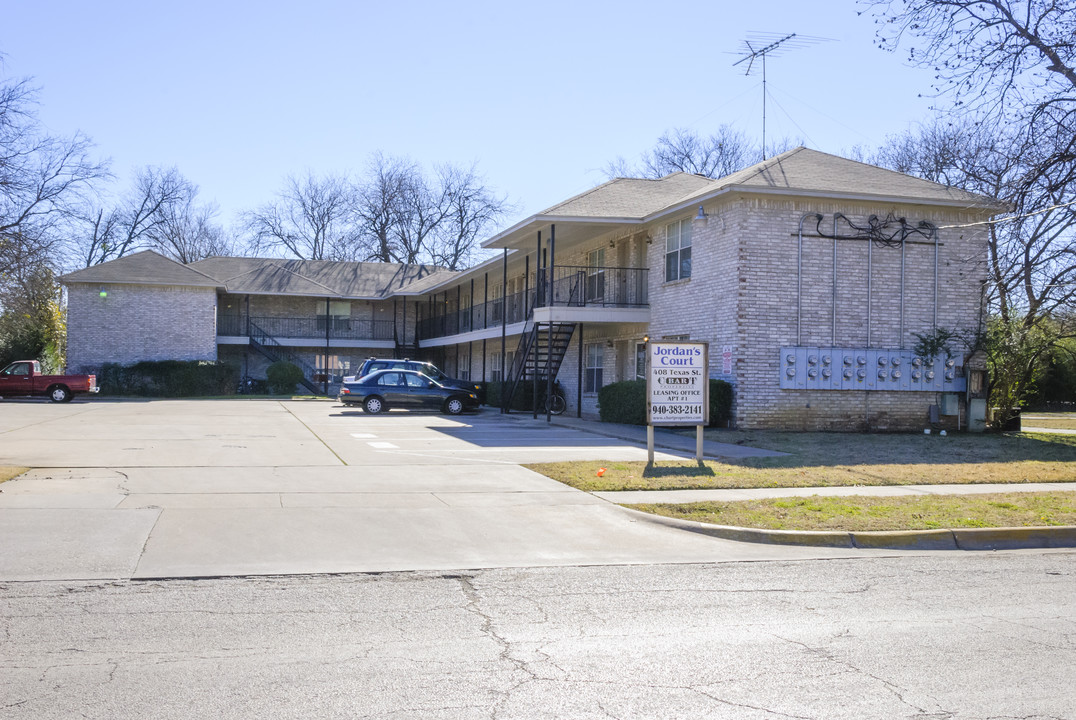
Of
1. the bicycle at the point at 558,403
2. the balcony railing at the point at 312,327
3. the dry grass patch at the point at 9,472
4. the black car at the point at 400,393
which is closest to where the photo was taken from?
the dry grass patch at the point at 9,472

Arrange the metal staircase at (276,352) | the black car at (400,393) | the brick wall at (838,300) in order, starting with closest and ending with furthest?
the brick wall at (838,300), the black car at (400,393), the metal staircase at (276,352)

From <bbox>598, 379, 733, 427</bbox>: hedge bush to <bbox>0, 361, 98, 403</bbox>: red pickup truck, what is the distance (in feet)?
73.0

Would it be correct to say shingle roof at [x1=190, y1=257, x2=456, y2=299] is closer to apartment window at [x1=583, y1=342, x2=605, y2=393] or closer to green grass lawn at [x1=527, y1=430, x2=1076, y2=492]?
apartment window at [x1=583, y1=342, x2=605, y2=393]

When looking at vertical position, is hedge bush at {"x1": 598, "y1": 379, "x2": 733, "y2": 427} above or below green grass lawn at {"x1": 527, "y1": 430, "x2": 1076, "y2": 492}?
above

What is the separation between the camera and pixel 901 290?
22141mm

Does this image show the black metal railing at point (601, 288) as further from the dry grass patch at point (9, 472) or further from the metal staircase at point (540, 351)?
the dry grass patch at point (9, 472)

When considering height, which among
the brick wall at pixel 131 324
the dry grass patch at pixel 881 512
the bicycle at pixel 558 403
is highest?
the brick wall at pixel 131 324

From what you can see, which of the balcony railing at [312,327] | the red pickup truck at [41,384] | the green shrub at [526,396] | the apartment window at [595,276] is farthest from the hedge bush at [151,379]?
the apartment window at [595,276]

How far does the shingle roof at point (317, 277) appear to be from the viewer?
49312mm

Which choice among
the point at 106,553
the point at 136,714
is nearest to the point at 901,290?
the point at 106,553

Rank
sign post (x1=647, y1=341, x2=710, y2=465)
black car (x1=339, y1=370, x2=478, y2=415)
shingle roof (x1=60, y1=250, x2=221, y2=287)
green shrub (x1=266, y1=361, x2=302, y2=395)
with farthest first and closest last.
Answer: green shrub (x1=266, y1=361, x2=302, y2=395) → shingle roof (x1=60, y1=250, x2=221, y2=287) → black car (x1=339, y1=370, x2=478, y2=415) → sign post (x1=647, y1=341, x2=710, y2=465)

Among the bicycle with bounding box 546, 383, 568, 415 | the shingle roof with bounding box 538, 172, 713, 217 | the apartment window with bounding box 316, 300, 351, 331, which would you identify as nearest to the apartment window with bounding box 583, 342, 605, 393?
the bicycle with bounding box 546, 383, 568, 415

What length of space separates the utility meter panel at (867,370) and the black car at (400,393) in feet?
38.6

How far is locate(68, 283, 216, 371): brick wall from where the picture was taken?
1697 inches
